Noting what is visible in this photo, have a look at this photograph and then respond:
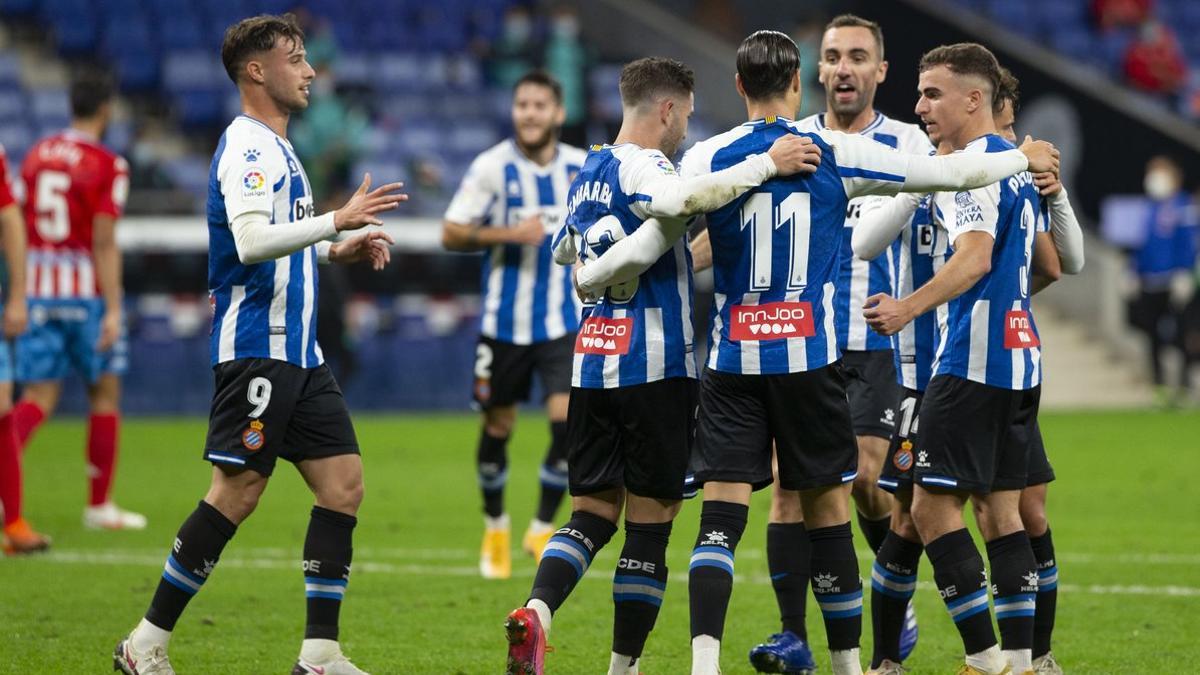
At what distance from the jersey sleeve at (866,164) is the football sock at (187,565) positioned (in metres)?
2.52

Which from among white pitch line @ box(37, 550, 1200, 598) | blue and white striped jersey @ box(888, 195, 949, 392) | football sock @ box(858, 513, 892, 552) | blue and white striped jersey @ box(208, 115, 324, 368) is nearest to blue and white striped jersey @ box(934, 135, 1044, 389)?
blue and white striped jersey @ box(888, 195, 949, 392)

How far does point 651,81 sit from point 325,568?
2.09 m

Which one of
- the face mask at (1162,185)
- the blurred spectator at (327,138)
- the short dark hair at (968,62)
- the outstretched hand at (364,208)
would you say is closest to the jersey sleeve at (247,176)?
the outstretched hand at (364,208)

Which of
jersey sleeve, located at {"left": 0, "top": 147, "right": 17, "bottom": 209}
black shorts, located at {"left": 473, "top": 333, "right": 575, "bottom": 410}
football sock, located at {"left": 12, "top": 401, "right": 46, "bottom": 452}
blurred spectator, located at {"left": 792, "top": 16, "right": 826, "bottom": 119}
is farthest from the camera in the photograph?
blurred spectator, located at {"left": 792, "top": 16, "right": 826, "bottom": 119}

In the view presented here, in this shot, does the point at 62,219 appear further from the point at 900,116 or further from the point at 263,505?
the point at 900,116

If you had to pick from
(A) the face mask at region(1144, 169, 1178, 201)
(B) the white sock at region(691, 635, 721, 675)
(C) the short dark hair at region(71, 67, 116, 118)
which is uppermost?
(A) the face mask at region(1144, 169, 1178, 201)

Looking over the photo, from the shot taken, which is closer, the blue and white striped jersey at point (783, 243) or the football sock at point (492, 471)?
the blue and white striped jersey at point (783, 243)

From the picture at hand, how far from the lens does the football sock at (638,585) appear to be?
5621 millimetres

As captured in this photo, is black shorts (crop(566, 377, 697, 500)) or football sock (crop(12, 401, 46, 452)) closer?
black shorts (crop(566, 377, 697, 500))

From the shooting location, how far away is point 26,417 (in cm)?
1025

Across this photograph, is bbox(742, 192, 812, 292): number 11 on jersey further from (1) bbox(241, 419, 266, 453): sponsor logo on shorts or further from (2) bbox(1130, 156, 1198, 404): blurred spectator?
(2) bbox(1130, 156, 1198, 404): blurred spectator

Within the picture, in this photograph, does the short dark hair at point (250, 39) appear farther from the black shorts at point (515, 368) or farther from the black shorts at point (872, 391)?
the black shorts at point (515, 368)

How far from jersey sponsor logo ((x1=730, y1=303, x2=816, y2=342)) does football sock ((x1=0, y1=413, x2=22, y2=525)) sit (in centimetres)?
550

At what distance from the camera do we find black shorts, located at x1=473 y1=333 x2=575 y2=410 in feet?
29.6
